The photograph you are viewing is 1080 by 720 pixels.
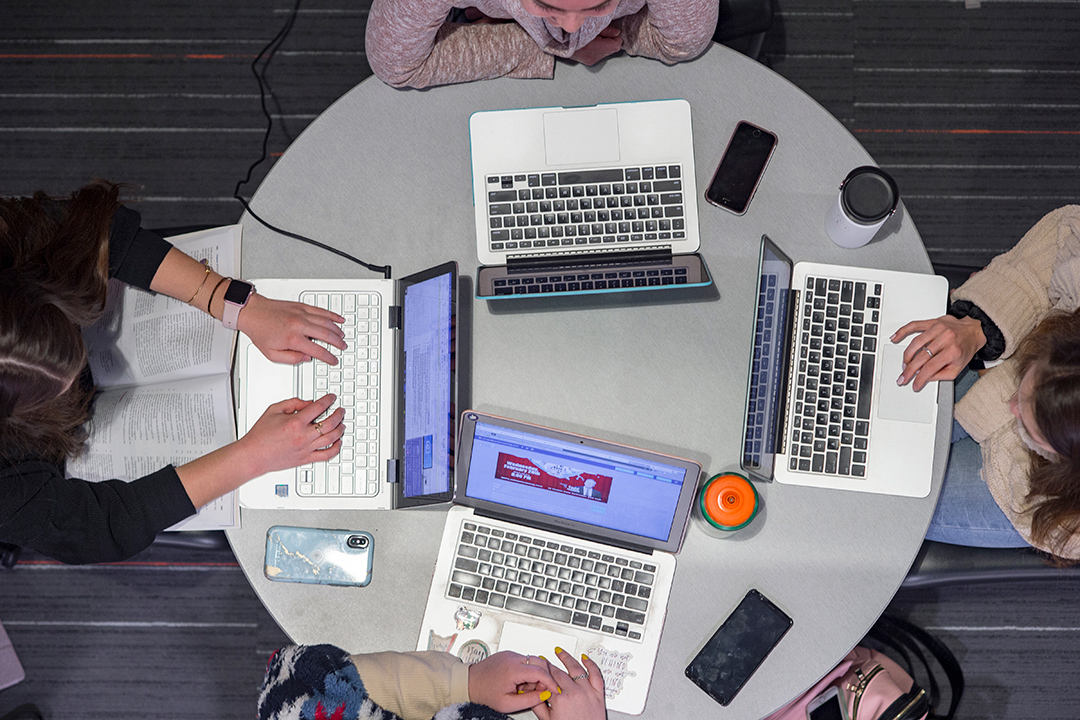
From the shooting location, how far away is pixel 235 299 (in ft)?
4.74

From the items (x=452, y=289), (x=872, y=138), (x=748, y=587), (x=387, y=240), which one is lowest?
(x=748, y=587)

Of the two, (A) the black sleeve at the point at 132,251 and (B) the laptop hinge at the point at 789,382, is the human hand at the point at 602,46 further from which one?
(A) the black sleeve at the point at 132,251

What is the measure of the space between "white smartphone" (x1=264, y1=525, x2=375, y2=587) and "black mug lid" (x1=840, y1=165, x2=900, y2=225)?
3.40ft

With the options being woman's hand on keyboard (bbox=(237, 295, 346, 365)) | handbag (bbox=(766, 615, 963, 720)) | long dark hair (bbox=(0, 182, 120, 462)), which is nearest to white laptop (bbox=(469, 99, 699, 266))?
woman's hand on keyboard (bbox=(237, 295, 346, 365))

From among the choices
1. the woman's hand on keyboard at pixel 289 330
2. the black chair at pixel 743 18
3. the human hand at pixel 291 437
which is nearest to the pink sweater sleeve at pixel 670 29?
the black chair at pixel 743 18

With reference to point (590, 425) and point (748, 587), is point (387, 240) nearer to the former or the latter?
point (590, 425)

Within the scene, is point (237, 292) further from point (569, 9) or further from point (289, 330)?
point (569, 9)

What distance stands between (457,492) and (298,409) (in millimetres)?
331

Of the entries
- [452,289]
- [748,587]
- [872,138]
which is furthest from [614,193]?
[872,138]

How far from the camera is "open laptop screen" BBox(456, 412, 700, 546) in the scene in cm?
134

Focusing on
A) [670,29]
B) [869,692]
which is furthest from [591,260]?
[869,692]

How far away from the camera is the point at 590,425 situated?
4.74ft

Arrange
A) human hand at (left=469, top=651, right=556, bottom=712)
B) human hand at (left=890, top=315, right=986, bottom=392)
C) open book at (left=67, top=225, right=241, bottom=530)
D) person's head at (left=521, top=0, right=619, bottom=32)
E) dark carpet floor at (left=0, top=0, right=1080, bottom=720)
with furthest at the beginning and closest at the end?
dark carpet floor at (left=0, top=0, right=1080, bottom=720), open book at (left=67, top=225, right=241, bottom=530), human hand at (left=890, top=315, right=986, bottom=392), human hand at (left=469, top=651, right=556, bottom=712), person's head at (left=521, top=0, right=619, bottom=32)

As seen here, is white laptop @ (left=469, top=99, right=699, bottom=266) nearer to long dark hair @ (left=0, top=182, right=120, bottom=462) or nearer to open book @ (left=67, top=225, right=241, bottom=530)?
open book @ (left=67, top=225, right=241, bottom=530)
